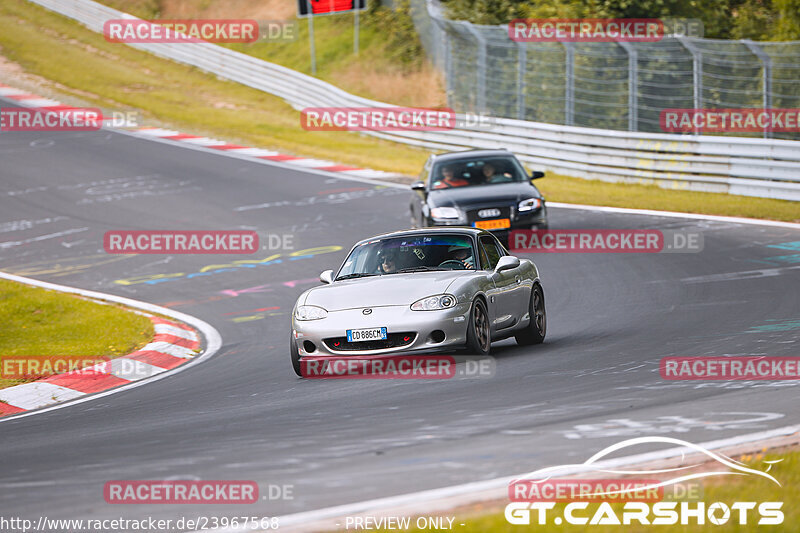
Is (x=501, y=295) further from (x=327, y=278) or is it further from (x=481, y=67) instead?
(x=481, y=67)

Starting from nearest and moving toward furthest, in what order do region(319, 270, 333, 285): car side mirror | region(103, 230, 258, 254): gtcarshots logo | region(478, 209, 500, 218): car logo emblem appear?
region(319, 270, 333, 285): car side mirror → region(478, 209, 500, 218): car logo emblem → region(103, 230, 258, 254): gtcarshots logo

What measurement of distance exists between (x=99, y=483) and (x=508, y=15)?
102 ft

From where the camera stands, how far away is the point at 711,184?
24.0m

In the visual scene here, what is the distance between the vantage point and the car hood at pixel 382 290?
1019 centimetres

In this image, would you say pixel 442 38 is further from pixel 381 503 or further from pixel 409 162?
pixel 381 503

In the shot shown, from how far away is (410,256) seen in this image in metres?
11.4

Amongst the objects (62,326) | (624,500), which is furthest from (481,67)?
(624,500)

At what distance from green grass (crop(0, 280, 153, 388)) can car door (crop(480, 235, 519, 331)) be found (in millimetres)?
4376

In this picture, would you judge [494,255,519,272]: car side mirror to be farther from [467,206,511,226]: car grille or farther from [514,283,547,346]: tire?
[467,206,511,226]: car grille

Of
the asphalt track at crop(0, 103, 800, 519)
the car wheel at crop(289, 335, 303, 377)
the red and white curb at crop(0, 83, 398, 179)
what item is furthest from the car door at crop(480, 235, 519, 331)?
the red and white curb at crop(0, 83, 398, 179)

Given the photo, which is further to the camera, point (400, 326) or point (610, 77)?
point (610, 77)

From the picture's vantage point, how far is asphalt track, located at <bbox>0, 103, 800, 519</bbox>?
246 inches

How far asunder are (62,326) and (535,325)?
6415 mm

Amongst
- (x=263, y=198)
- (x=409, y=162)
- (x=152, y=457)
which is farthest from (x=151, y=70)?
(x=152, y=457)
